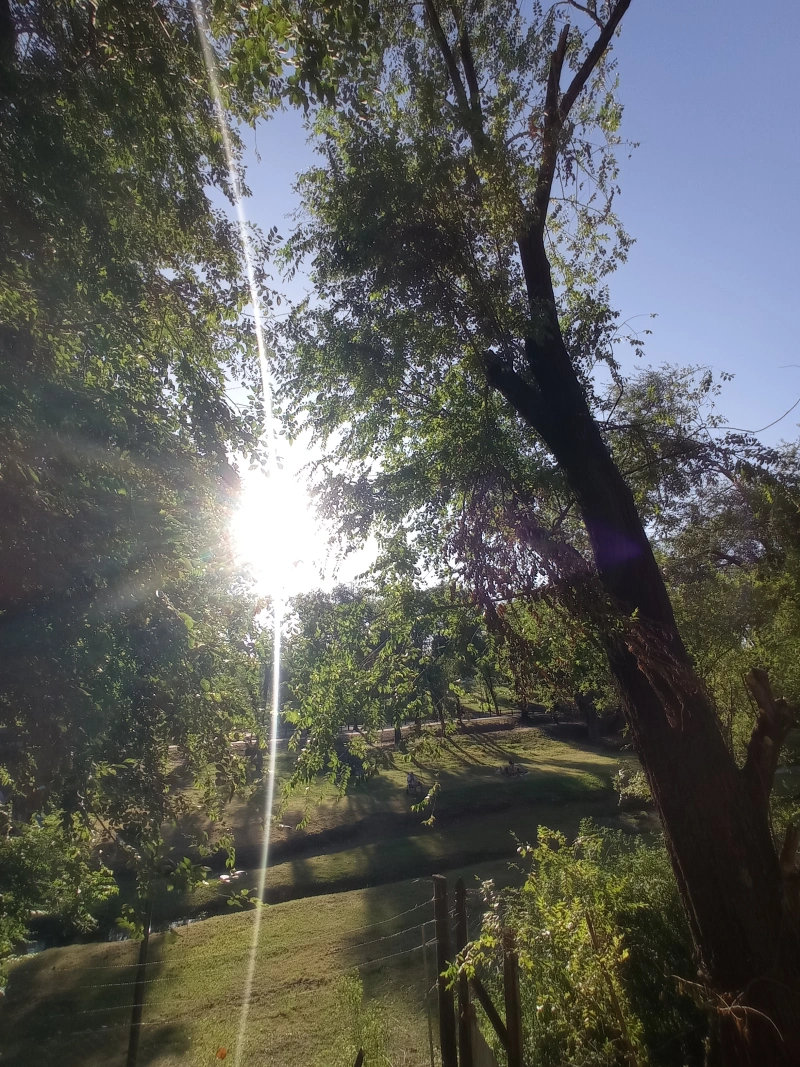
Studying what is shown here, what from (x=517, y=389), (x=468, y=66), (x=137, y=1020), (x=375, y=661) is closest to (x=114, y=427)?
(x=375, y=661)

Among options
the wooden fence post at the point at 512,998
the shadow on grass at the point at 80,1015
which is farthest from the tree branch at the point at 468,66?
the shadow on grass at the point at 80,1015

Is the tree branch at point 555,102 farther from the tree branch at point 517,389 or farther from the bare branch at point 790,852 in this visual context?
the bare branch at point 790,852

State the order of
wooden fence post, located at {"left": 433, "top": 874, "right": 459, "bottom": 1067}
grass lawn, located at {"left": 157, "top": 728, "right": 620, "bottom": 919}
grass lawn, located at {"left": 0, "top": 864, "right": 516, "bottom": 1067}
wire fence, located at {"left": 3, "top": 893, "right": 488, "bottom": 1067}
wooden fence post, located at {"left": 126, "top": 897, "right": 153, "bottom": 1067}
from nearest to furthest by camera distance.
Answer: wooden fence post, located at {"left": 433, "top": 874, "right": 459, "bottom": 1067}
wooden fence post, located at {"left": 126, "top": 897, "right": 153, "bottom": 1067}
grass lawn, located at {"left": 0, "top": 864, "right": 516, "bottom": 1067}
wire fence, located at {"left": 3, "top": 893, "right": 488, "bottom": 1067}
grass lawn, located at {"left": 157, "top": 728, "right": 620, "bottom": 919}

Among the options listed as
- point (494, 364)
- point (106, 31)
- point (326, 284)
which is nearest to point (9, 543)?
point (106, 31)

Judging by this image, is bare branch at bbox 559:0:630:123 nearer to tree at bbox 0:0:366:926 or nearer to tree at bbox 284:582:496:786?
tree at bbox 0:0:366:926

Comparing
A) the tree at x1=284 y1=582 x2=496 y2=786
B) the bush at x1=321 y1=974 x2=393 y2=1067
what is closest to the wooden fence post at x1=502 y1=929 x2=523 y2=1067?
the tree at x1=284 y1=582 x2=496 y2=786

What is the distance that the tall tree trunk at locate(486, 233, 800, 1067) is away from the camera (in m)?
3.55

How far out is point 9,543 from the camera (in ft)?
11.2

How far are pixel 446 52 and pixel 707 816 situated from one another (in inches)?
288

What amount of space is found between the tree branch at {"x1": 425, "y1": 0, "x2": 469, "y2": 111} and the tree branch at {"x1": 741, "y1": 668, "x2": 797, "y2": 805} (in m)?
6.03

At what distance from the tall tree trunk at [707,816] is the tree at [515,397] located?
0.01m

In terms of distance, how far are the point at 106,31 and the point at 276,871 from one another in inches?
695

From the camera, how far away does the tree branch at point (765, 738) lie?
4.11 m

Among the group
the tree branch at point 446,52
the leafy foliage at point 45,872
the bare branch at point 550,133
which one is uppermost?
the tree branch at point 446,52
